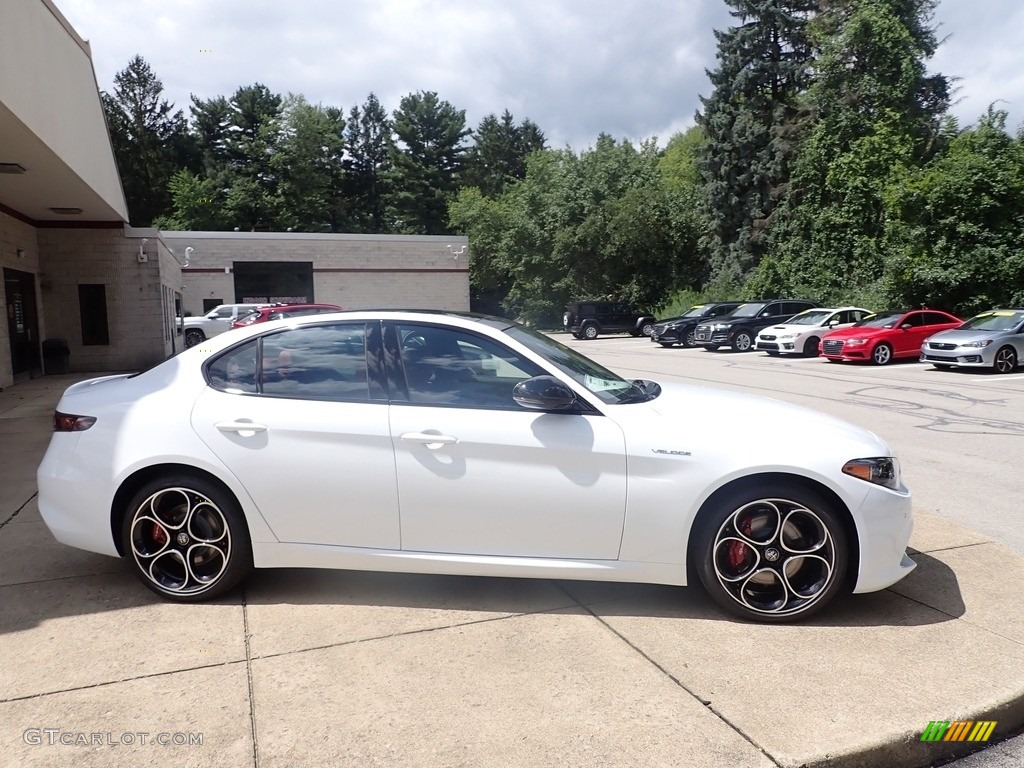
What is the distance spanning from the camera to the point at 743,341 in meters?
25.8

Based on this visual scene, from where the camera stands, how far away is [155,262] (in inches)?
777

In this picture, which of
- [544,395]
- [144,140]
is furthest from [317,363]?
[144,140]

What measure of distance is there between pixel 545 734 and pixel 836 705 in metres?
1.15

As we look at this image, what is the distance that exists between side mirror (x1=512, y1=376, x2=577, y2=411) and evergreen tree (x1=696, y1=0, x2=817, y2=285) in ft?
125

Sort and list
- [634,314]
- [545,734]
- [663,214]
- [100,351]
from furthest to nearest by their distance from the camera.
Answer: [663,214]
[634,314]
[100,351]
[545,734]

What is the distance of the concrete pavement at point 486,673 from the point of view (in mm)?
2725

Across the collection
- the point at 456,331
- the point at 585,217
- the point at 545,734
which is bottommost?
the point at 545,734

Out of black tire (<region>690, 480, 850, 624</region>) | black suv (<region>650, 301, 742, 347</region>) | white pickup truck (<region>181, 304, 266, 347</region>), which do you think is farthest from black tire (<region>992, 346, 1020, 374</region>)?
white pickup truck (<region>181, 304, 266, 347</region>)

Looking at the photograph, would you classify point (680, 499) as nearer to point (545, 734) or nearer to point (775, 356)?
point (545, 734)

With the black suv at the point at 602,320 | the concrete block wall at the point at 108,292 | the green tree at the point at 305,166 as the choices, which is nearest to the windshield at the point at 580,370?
the concrete block wall at the point at 108,292

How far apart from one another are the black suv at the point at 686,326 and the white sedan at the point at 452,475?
24.2 m

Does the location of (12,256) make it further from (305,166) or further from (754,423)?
(305,166)

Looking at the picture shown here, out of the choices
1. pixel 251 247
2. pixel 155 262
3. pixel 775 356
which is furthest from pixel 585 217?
pixel 155 262

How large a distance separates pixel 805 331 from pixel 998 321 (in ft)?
17.9
